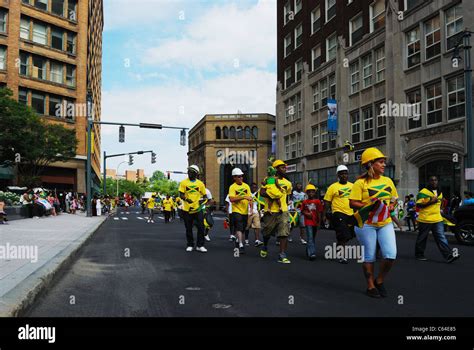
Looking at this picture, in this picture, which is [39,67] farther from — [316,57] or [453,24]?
[453,24]

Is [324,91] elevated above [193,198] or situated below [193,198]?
above

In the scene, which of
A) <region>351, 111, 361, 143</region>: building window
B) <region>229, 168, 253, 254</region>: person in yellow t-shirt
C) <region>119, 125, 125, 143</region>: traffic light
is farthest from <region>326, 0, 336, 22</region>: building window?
<region>229, 168, 253, 254</region>: person in yellow t-shirt

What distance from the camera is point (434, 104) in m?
24.1

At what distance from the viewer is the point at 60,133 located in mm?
36375

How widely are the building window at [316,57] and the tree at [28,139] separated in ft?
66.8

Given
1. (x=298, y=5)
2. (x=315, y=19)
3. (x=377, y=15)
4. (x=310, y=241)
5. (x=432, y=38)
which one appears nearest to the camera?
(x=310, y=241)

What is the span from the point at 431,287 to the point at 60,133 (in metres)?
34.5

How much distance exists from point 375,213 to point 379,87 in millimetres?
24902

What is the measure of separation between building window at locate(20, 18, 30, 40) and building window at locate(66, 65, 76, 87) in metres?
4.70

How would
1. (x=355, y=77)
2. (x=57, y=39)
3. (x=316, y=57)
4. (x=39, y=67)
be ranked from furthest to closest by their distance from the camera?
(x=57, y=39) < (x=39, y=67) < (x=316, y=57) < (x=355, y=77)

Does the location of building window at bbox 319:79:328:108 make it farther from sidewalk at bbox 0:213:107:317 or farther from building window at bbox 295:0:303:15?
sidewalk at bbox 0:213:107:317

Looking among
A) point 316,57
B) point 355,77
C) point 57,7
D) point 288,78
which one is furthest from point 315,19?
point 57,7

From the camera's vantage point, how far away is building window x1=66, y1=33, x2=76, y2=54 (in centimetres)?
4549
